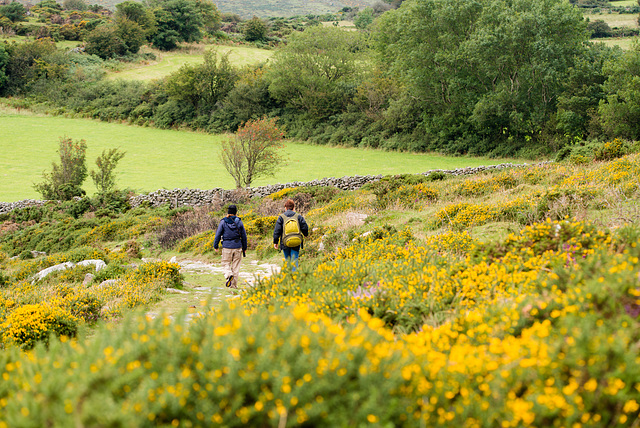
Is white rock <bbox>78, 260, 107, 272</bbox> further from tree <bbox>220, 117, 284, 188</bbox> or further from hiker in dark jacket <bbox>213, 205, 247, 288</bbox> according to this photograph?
tree <bbox>220, 117, 284, 188</bbox>

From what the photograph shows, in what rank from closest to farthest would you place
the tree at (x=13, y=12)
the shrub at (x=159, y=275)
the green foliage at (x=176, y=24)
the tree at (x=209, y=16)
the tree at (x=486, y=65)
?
the shrub at (x=159, y=275)
the tree at (x=486, y=65)
the green foliage at (x=176, y=24)
the tree at (x=13, y=12)
the tree at (x=209, y=16)

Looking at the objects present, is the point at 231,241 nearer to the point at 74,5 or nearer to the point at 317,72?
the point at 317,72

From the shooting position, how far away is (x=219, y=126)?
44.2m

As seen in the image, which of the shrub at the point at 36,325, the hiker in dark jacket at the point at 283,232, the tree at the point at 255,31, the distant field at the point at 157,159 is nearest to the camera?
the shrub at the point at 36,325

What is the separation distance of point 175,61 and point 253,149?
4686cm

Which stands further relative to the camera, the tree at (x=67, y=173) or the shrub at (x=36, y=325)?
the tree at (x=67, y=173)

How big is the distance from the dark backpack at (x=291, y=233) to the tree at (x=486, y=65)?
24.3 m

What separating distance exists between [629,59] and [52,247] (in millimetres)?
29767

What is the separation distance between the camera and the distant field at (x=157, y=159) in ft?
90.8

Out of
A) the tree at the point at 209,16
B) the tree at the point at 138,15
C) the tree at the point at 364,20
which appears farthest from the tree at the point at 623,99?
the tree at the point at 209,16

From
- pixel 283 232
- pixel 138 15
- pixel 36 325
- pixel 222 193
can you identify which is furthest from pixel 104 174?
pixel 138 15

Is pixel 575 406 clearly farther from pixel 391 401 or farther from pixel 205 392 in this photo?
pixel 205 392

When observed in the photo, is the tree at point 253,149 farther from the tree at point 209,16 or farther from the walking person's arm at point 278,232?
the tree at point 209,16

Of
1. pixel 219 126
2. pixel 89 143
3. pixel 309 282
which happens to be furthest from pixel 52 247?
pixel 219 126
